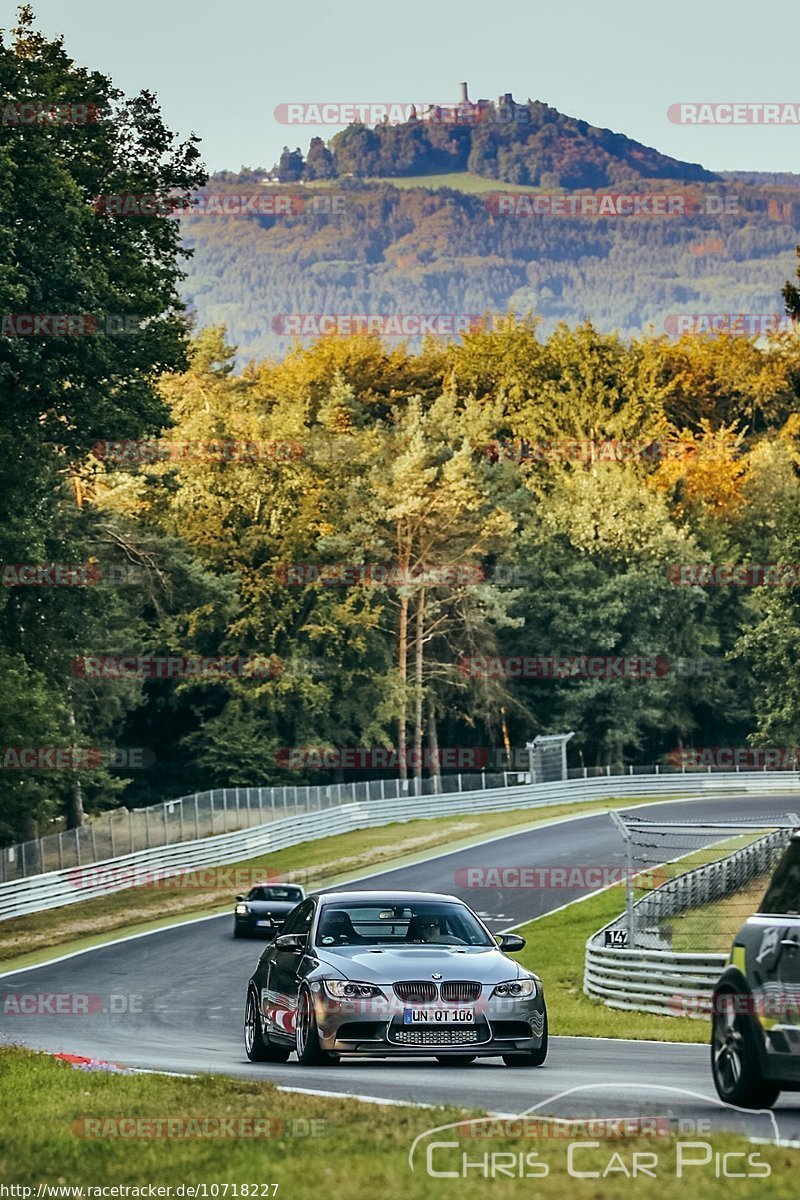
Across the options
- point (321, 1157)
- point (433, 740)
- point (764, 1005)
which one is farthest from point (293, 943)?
point (433, 740)

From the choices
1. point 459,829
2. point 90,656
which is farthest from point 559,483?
point 90,656

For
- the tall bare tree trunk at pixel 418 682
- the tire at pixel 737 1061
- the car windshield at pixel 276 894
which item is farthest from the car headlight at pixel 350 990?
the tall bare tree trunk at pixel 418 682

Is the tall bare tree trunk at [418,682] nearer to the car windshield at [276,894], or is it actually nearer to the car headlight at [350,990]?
the car windshield at [276,894]

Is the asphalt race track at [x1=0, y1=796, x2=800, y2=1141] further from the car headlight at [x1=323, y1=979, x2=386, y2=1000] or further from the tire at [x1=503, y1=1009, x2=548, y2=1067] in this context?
the car headlight at [x1=323, y1=979, x2=386, y2=1000]

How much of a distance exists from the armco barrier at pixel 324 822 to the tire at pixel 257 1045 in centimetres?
3139

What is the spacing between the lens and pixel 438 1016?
15.7m

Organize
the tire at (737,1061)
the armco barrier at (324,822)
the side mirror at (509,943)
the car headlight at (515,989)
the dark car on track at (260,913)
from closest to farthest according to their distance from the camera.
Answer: the tire at (737,1061)
the car headlight at (515,989)
the side mirror at (509,943)
the dark car on track at (260,913)
the armco barrier at (324,822)

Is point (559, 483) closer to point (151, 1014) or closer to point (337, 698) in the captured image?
point (337, 698)

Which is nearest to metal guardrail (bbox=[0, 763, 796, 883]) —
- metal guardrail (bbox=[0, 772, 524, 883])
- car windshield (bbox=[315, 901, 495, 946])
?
metal guardrail (bbox=[0, 772, 524, 883])

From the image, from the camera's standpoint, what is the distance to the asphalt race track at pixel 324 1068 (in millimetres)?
12945

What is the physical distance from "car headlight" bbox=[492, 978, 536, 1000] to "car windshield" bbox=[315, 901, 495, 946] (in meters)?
0.84

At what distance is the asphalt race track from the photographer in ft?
42.5

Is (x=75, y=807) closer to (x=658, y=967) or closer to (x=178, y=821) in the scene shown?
(x=178, y=821)

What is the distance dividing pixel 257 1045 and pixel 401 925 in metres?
1.80
